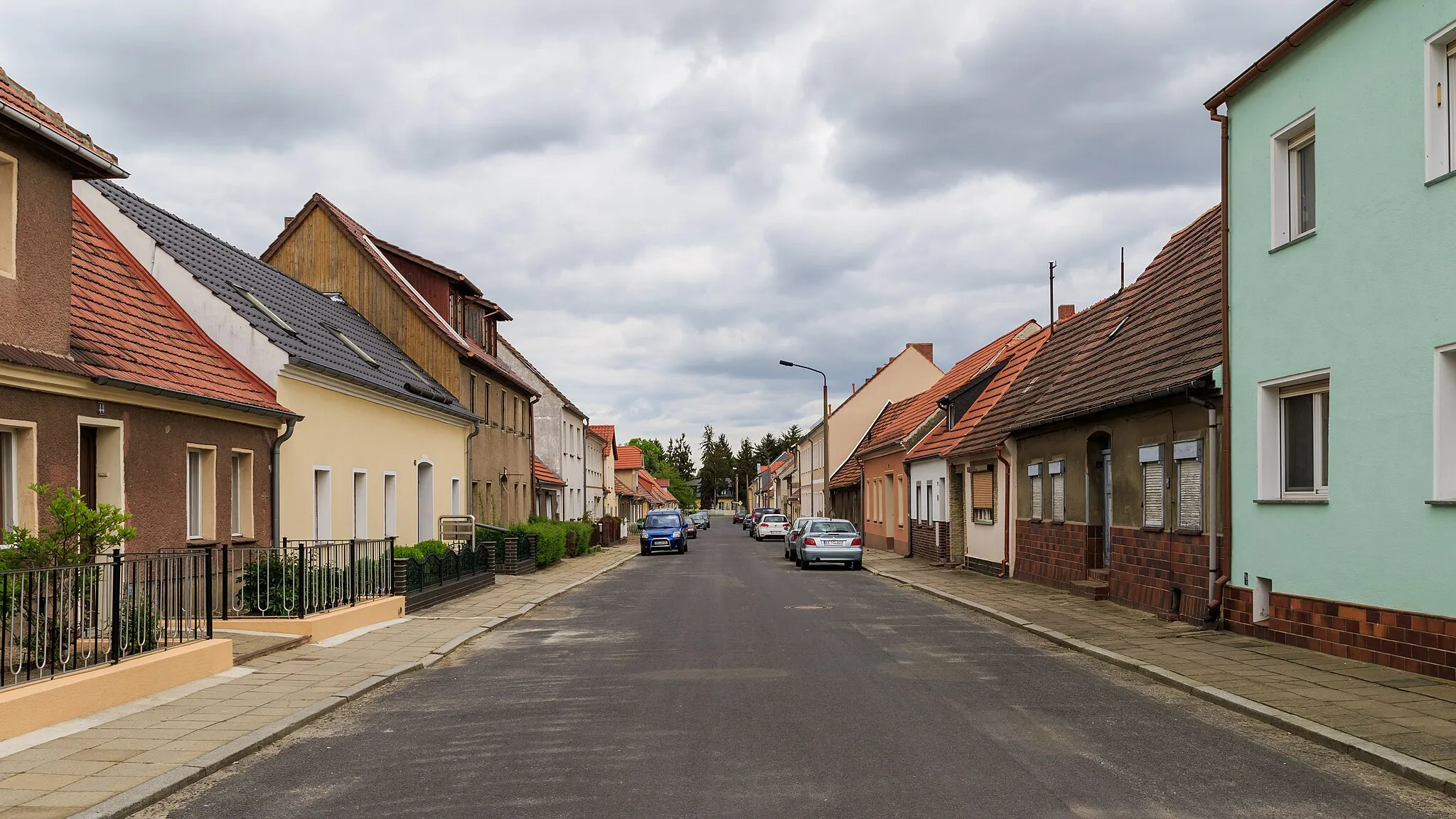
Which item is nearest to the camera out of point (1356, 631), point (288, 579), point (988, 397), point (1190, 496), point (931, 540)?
point (1356, 631)

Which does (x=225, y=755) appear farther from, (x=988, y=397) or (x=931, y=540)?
(x=931, y=540)

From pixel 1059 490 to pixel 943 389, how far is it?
21.4 m

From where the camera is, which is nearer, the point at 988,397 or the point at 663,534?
the point at 988,397

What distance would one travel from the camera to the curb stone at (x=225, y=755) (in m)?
6.48

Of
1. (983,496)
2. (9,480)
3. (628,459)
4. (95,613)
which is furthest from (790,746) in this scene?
(628,459)

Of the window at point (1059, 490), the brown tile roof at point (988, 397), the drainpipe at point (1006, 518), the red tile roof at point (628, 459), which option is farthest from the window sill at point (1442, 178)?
the red tile roof at point (628, 459)

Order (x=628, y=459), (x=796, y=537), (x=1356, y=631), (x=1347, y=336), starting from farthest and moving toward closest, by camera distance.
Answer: (x=628, y=459)
(x=796, y=537)
(x=1347, y=336)
(x=1356, y=631)

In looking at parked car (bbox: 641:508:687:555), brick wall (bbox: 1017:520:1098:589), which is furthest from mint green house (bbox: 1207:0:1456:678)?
parked car (bbox: 641:508:687:555)

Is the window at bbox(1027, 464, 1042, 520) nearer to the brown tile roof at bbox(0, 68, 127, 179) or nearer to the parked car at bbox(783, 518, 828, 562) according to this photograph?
Answer: the parked car at bbox(783, 518, 828, 562)

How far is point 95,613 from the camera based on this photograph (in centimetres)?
977

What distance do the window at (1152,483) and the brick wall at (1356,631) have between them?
267 centimetres

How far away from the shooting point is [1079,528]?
2077cm

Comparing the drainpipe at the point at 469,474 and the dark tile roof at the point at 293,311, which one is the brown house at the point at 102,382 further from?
the drainpipe at the point at 469,474

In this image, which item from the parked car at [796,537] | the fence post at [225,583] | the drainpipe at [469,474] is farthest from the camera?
the parked car at [796,537]
